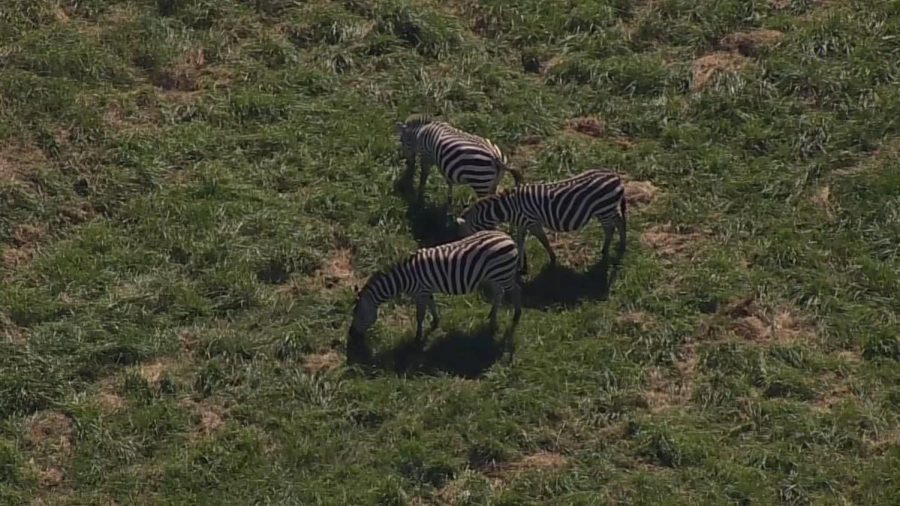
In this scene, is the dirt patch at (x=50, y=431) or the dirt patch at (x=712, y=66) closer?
the dirt patch at (x=50, y=431)

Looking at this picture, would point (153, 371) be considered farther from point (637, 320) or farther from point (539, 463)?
point (637, 320)

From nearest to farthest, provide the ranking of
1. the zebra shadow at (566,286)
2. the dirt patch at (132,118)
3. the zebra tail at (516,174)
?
the zebra shadow at (566,286), the zebra tail at (516,174), the dirt patch at (132,118)

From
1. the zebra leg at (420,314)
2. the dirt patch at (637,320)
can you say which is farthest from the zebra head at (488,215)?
the dirt patch at (637,320)

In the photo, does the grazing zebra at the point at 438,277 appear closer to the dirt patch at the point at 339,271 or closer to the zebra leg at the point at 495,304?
the zebra leg at the point at 495,304

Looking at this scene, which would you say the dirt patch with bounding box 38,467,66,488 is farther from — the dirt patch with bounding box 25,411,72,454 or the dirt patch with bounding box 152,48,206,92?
the dirt patch with bounding box 152,48,206,92

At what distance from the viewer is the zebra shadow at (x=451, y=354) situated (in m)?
15.8

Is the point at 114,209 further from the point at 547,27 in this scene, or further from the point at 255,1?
the point at 547,27

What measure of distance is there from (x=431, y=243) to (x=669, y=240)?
2.56 m

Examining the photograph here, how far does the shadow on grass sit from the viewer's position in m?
17.5

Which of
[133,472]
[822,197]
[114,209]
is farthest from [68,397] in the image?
[822,197]

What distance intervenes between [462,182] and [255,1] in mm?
4583

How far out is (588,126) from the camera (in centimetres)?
1906

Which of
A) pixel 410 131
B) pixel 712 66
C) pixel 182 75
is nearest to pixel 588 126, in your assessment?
pixel 712 66

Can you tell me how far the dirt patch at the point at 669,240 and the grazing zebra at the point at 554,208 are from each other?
41cm
